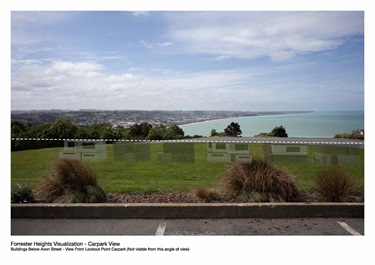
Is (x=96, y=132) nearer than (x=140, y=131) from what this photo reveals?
No

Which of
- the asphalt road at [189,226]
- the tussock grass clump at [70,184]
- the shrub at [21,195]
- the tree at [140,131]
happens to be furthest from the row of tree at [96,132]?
the asphalt road at [189,226]

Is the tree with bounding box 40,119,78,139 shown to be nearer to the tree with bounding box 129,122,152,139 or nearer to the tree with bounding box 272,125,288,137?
the tree with bounding box 129,122,152,139

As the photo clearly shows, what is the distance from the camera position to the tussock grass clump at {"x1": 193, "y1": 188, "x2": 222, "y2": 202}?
5.16 m

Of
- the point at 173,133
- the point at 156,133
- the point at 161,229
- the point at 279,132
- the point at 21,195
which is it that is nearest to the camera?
the point at 161,229

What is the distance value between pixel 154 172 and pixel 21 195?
3.48m

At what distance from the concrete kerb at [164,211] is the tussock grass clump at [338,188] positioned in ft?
1.88

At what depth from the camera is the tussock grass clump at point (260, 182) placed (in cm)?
501

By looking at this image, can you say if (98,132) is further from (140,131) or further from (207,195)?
(207,195)

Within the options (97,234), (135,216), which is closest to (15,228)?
(97,234)

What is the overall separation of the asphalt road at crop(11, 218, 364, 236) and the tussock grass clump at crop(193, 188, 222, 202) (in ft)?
2.10

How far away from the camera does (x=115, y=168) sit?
8531 mm

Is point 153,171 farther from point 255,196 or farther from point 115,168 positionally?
point 255,196

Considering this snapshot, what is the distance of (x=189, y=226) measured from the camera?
14.3 ft
